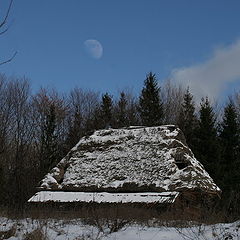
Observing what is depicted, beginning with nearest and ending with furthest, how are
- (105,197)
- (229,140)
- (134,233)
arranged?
(134,233) → (105,197) → (229,140)

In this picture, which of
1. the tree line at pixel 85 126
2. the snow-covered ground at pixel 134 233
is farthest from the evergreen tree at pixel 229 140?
the snow-covered ground at pixel 134 233

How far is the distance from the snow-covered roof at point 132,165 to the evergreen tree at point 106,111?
50.7ft

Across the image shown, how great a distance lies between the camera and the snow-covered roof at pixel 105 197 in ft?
73.4

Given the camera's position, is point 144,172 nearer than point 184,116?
Yes

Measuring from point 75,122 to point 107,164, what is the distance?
20.1 m

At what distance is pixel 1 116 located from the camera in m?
42.3

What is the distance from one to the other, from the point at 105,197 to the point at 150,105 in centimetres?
2174

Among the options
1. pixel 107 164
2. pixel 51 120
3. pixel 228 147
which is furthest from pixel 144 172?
pixel 51 120

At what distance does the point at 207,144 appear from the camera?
35375 mm

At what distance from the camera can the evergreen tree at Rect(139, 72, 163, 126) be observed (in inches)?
1722

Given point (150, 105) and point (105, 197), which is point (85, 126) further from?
point (105, 197)

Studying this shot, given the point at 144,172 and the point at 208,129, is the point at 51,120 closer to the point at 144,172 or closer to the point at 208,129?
the point at 208,129

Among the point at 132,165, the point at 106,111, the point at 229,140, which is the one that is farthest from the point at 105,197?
the point at 106,111

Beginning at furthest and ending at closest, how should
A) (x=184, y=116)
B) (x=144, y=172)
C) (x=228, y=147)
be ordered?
(x=184, y=116)
(x=228, y=147)
(x=144, y=172)
